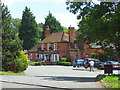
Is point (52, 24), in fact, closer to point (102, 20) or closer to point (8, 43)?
point (8, 43)

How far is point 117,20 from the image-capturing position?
31.7 ft

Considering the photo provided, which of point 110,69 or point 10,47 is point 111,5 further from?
point 10,47

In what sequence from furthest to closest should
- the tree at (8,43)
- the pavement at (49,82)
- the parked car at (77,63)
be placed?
the parked car at (77,63), the tree at (8,43), the pavement at (49,82)

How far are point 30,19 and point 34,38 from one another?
7263 mm

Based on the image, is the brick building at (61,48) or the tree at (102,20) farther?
the brick building at (61,48)

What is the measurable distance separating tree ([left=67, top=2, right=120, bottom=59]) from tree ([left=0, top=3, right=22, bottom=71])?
11.1m

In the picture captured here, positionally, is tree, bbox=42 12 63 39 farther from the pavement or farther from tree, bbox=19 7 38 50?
the pavement

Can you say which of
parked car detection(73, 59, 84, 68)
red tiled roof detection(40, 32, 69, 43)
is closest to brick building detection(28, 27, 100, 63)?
red tiled roof detection(40, 32, 69, 43)

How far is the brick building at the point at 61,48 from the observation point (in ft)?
189

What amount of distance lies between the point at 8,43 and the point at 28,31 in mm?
56961

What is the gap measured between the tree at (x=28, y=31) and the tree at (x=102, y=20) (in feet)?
215

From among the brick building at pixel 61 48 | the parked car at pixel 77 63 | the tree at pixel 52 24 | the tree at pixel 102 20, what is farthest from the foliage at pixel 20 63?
the tree at pixel 52 24

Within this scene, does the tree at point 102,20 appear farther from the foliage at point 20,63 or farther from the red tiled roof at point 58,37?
the red tiled roof at point 58,37

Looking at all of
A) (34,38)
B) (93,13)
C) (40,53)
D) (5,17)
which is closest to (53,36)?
(40,53)
